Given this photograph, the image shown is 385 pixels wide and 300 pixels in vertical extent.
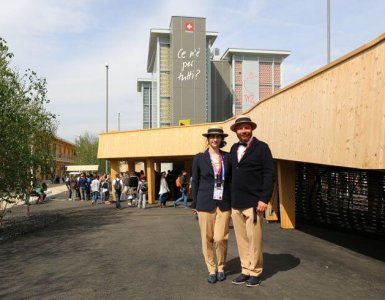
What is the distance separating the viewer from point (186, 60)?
36938mm

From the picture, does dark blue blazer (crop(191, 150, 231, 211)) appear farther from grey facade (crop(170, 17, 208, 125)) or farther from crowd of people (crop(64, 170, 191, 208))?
grey facade (crop(170, 17, 208, 125))

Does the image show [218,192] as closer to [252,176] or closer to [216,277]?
[252,176]

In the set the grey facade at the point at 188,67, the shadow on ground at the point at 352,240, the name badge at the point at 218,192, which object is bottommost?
the shadow on ground at the point at 352,240

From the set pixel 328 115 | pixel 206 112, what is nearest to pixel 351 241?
pixel 328 115

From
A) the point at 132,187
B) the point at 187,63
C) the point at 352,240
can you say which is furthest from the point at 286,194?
the point at 187,63

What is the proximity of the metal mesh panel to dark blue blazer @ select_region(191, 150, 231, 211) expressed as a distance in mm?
6048

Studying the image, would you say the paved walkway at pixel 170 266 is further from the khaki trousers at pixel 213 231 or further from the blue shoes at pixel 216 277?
the khaki trousers at pixel 213 231

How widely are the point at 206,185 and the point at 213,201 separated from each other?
8.7 inches

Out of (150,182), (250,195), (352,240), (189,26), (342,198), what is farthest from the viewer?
(189,26)

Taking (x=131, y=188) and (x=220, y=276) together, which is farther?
(x=131, y=188)

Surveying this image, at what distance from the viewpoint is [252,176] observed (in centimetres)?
562

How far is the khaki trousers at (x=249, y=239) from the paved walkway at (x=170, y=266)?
26 cm

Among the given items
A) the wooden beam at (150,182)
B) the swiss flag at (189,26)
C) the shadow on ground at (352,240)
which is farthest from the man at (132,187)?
the swiss flag at (189,26)

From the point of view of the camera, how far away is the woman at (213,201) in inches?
226
